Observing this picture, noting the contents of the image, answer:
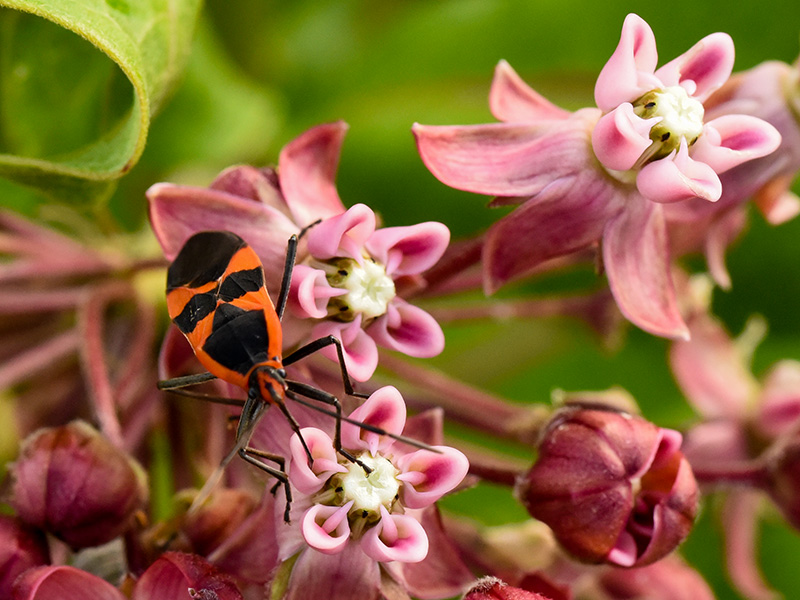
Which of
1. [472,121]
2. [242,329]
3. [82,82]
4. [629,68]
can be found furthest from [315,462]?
[472,121]

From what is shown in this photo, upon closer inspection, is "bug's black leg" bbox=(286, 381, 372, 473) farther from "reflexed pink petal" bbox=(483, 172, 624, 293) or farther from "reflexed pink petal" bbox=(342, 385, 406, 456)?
"reflexed pink petal" bbox=(483, 172, 624, 293)

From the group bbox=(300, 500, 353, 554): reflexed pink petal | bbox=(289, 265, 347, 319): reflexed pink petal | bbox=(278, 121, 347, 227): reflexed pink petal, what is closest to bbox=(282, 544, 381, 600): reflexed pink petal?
bbox=(300, 500, 353, 554): reflexed pink petal

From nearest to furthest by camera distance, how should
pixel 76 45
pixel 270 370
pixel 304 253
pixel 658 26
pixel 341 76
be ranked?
pixel 270 370 < pixel 304 253 < pixel 76 45 < pixel 658 26 < pixel 341 76

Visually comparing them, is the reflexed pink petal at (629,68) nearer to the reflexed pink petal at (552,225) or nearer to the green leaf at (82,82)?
the reflexed pink petal at (552,225)

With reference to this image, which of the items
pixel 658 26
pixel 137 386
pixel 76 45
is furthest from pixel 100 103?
pixel 658 26

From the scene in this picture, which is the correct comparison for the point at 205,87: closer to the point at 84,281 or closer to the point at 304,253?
the point at 84,281
